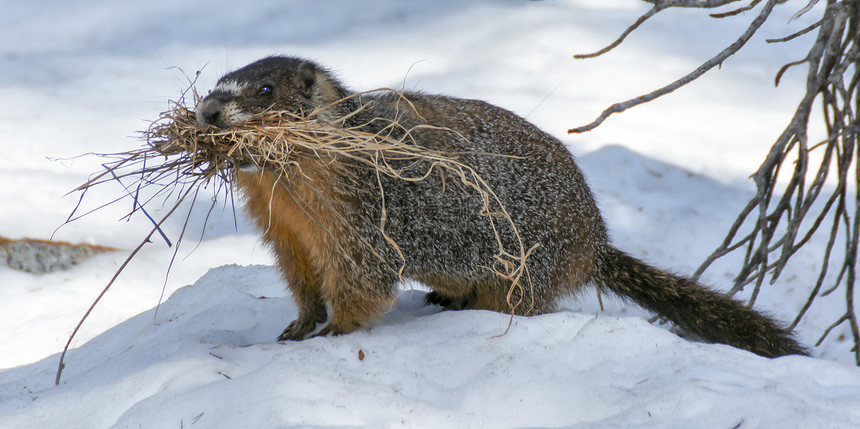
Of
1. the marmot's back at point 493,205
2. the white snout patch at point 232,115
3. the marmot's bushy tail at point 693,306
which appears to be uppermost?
the white snout patch at point 232,115

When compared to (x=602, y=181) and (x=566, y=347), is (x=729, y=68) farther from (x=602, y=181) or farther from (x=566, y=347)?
(x=566, y=347)

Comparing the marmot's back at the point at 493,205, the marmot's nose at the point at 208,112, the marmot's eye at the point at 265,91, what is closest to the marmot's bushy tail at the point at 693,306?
the marmot's back at the point at 493,205

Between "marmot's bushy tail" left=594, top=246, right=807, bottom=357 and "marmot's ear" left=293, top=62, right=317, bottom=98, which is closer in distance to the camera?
"marmot's ear" left=293, top=62, right=317, bottom=98

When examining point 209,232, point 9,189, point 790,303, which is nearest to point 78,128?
point 9,189

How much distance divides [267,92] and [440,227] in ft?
3.39

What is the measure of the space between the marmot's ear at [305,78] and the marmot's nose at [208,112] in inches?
18.9

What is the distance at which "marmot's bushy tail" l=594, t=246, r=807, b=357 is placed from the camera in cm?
372

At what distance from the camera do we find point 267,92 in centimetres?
→ 326

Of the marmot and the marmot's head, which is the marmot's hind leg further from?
the marmot's head

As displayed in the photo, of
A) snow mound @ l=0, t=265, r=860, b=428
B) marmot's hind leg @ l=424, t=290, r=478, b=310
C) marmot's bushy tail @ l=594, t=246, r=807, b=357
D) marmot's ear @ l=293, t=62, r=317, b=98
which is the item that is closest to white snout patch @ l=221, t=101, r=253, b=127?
marmot's ear @ l=293, t=62, r=317, b=98

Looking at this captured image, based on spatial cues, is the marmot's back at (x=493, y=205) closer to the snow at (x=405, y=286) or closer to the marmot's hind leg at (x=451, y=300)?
the marmot's hind leg at (x=451, y=300)

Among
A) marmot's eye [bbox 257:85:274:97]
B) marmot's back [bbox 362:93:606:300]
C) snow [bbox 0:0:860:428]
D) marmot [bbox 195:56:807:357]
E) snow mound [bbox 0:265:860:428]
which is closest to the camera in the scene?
snow mound [bbox 0:265:860:428]

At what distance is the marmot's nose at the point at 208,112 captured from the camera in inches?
117

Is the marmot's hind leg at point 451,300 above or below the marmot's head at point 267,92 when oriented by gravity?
below
